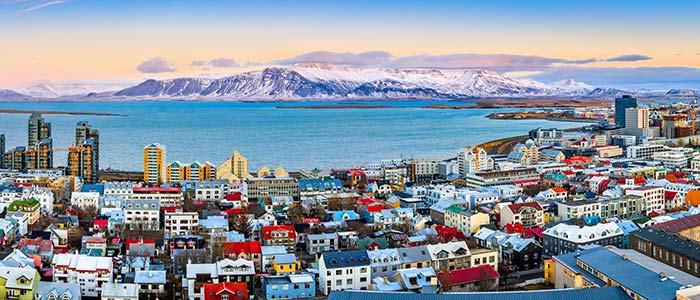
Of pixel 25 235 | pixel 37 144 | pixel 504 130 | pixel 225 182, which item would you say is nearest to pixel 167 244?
pixel 25 235

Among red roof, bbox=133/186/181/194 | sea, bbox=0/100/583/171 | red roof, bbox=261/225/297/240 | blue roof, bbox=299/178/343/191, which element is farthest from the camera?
sea, bbox=0/100/583/171

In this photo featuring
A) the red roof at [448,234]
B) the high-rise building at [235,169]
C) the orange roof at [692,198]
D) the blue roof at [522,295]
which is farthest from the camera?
the high-rise building at [235,169]

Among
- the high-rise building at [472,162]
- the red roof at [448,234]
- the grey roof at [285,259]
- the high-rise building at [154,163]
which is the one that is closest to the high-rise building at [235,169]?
the high-rise building at [154,163]

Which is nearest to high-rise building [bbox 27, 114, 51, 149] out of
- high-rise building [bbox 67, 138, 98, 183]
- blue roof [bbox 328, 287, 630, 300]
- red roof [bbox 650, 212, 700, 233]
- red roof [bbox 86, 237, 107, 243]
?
high-rise building [bbox 67, 138, 98, 183]

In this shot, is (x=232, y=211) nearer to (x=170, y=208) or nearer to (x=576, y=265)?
(x=170, y=208)

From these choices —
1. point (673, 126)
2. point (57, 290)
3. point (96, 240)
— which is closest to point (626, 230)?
point (96, 240)

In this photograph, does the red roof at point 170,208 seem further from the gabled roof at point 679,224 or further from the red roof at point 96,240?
the gabled roof at point 679,224

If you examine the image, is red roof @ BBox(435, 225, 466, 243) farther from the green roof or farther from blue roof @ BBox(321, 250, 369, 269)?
blue roof @ BBox(321, 250, 369, 269)
